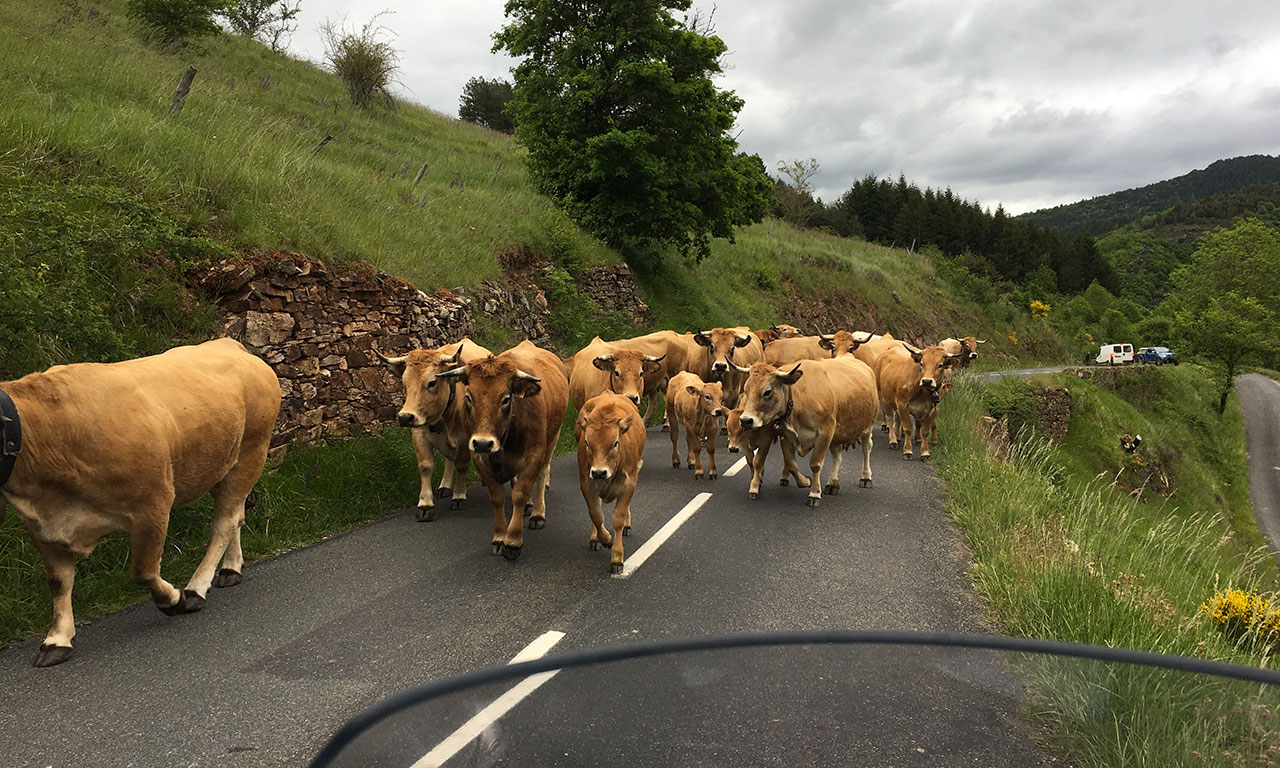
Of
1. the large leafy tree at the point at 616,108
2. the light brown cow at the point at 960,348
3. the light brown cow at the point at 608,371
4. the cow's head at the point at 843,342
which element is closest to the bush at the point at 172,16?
the large leafy tree at the point at 616,108

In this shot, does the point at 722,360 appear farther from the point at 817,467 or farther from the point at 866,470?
the point at 817,467

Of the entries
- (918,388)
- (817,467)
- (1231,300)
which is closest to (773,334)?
(918,388)

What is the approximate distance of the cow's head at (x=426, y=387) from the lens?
22.8 feet

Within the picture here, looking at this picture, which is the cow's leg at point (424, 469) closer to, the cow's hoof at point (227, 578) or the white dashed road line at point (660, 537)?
the cow's hoof at point (227, 578)

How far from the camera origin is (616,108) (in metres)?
21.2

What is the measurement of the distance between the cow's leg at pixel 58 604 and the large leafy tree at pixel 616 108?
1708 centimetres

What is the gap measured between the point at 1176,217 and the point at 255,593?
19212 cm

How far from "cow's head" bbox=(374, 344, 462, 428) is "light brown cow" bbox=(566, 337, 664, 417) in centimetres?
192

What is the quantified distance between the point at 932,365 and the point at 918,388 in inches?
17.1

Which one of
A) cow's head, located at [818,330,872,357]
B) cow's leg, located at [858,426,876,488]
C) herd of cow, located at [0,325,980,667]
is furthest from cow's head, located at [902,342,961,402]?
cow's head, located at [818,330,872,357]

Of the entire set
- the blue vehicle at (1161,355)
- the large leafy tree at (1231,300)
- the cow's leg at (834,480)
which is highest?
the large leafy tree at (1231,300)

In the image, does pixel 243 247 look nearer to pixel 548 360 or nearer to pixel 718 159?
pixel 548 360

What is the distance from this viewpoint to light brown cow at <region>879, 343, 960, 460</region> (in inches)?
464

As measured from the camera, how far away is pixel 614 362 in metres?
8.88
